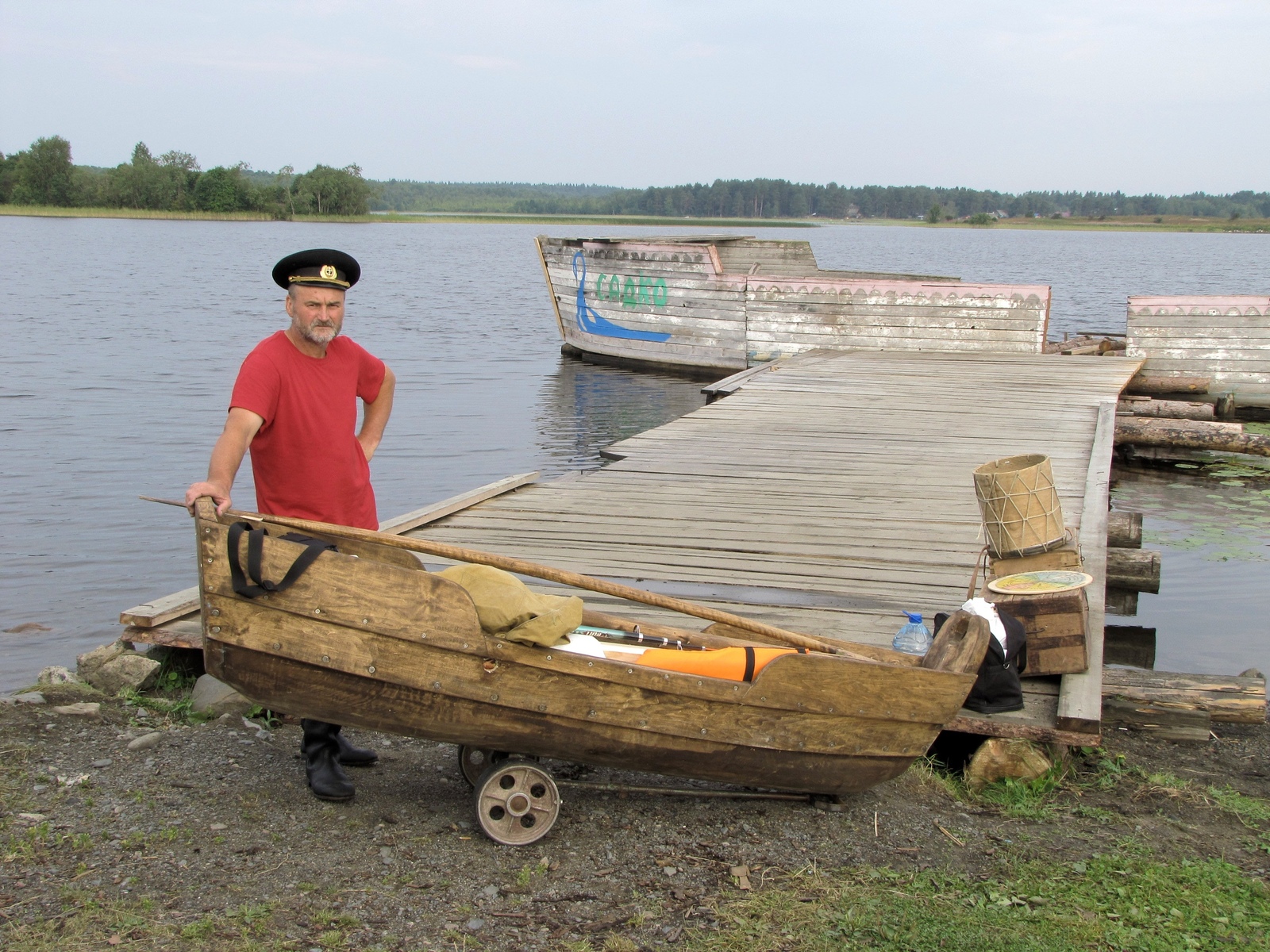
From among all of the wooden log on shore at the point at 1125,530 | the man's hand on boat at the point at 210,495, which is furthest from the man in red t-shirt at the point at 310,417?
the wooden log on shore at the point at 1125,530

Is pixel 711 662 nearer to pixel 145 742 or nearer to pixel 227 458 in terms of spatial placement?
pixel 227 458

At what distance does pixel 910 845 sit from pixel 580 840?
1210 mm

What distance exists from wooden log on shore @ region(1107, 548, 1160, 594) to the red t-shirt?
5769 millimetres

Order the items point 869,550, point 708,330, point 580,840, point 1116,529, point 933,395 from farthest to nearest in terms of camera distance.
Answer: point 708,330 < point 933,395 < point 1116,529 < point 869,550 < point 580,840

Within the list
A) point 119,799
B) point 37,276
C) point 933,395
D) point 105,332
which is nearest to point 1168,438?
point 933,395

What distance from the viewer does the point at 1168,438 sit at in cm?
1418

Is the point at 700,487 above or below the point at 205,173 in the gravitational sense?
below

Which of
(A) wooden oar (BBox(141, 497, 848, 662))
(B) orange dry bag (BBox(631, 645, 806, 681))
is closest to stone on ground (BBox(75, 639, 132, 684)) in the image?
(A) wooden oar (BBox(141, 497, 848, 662))

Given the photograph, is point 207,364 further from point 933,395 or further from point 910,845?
point 910,845

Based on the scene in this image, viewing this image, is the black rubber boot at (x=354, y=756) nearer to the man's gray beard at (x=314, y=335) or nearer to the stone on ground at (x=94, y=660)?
the man's gray beard at (x=314, y=335)

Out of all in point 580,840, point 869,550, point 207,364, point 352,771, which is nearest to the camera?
point 580,840

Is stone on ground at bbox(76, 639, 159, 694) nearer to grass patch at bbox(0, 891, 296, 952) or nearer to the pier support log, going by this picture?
grass patch at bbox(0, 891, 296, 952)

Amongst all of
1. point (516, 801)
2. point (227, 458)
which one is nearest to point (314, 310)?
point (227, 458)

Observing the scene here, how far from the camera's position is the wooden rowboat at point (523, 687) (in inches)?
149
